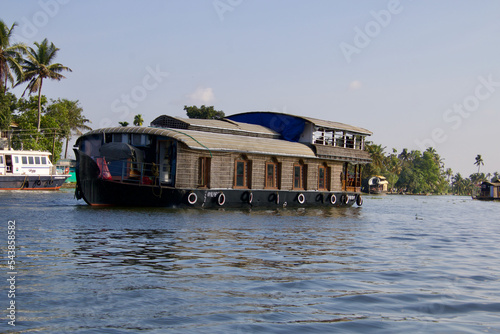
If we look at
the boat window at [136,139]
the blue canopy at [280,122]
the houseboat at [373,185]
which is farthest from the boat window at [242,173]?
the houseboat at [373,185]

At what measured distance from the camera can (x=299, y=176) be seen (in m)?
27.3

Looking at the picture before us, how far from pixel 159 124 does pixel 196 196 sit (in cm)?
542

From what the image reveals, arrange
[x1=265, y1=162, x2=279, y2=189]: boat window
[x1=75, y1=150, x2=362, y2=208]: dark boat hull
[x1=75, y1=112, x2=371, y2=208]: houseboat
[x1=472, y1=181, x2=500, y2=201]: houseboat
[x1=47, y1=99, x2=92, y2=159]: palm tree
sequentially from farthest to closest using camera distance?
1. [x1=472, y1=181, x2=500, y2=201]: houseboat
2. [x1=47, y1=99, x2=92, y2=159]: palm tree
3. [x1=265, y1=162, x2=279, y2=189]: boat window
4. [x1=75, y1=112, x2=371, y2=208]: houseboat
5. [x1=75, y1=150, x2=362, y2=208]: dark boat hull

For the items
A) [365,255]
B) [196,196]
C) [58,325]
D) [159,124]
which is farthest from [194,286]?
[159,124]

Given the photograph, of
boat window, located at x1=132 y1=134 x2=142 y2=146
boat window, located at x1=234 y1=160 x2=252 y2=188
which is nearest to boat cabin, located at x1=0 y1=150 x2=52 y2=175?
boat window, located at x1=132 y1=134 x2=142 y2=146

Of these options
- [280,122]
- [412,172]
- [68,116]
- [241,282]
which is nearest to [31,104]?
[68,116]

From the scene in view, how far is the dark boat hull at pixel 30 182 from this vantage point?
3791cm

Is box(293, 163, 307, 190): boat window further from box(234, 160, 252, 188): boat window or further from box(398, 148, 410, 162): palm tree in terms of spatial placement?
box(398, 148, 410, 162): palm tree

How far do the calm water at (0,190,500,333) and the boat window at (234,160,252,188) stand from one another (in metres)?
9.35

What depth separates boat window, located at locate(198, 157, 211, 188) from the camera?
71.6ft

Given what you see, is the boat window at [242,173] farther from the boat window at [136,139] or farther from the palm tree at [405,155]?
the palm tree at [405,155]

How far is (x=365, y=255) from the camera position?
10844 millimetres

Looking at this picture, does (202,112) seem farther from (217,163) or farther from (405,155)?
(405,155)

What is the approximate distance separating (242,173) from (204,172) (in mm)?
2480
